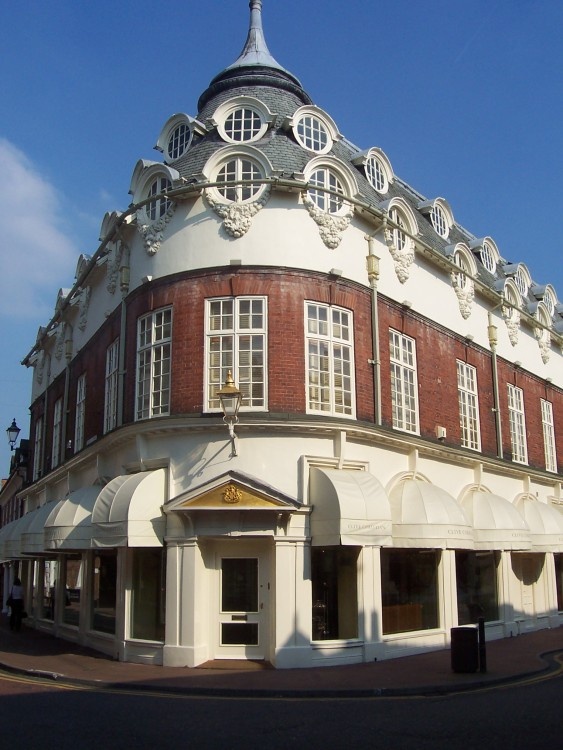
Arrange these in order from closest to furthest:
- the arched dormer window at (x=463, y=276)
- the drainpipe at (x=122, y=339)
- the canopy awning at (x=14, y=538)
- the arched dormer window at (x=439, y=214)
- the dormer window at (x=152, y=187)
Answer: the dormer window at (x=152, y=187) → the drainpipe at (x=122, y=339) → the arched dormer window at (x=463, y=276) → the canopy awning at (x=14, y=538) → the arched dormer window at (x=439, y=214)

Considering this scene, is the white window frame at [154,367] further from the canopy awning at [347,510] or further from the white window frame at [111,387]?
the canopy awning at [347,510]

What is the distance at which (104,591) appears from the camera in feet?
67.3

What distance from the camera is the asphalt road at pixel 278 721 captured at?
31.8ft

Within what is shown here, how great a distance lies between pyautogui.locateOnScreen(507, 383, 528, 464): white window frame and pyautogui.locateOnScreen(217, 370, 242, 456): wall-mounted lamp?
549 inches

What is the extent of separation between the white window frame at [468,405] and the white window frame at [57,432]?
14.6 meters

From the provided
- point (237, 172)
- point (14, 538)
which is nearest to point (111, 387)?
point (237, 172)

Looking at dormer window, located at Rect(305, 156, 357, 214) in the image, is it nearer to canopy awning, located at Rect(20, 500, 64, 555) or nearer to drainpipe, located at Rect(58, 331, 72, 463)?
canopy awning, located at Rect(20, 500, 64, 555)

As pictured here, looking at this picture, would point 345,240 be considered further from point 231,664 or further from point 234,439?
point 231,664

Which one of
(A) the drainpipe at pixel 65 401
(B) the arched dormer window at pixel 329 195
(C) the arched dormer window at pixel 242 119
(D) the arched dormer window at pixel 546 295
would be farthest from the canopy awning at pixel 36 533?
(D) the arched dormer window at pixel 546 295

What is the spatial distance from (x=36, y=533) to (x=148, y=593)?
7377 mm

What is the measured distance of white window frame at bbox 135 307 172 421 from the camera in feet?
61.3

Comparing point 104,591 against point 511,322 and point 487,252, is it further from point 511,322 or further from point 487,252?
point 487,252

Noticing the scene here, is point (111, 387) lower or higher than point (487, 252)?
lower

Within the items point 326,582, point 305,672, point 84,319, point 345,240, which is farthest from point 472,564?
point 84,319
